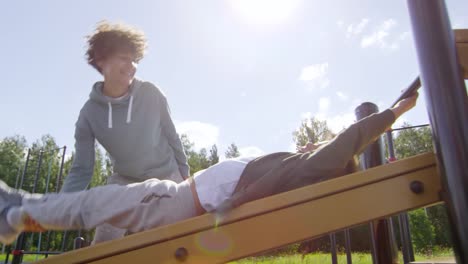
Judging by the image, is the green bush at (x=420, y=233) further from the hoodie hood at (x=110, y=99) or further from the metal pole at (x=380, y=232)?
the hoodie hood at (x=110, y=99)

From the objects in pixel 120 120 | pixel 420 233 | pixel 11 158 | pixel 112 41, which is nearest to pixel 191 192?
pixel 120 120

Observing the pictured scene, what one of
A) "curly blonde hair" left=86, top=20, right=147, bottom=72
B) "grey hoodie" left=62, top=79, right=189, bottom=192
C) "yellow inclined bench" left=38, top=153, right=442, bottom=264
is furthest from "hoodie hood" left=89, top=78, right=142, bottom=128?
"yellow inclined bench" left=38, top=153, right=442, bottom=264

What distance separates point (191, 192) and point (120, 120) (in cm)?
94

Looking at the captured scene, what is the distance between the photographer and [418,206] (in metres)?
1.00

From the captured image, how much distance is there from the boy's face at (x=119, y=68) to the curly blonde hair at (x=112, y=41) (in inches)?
1.4

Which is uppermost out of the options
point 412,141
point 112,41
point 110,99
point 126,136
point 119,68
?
point 412,141

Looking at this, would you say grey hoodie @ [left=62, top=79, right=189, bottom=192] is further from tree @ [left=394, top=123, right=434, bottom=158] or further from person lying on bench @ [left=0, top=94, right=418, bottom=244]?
tree @ [left=394, top=123, right=434, bottom=158]

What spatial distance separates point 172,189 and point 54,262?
0.43 metres

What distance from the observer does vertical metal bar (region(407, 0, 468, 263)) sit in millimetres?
828

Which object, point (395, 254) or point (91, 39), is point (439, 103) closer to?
point (395, 254)

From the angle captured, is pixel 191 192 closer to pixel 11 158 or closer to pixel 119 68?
pixel 119 68

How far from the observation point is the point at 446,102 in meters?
0.86

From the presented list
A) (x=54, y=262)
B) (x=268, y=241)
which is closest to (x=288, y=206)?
(x=268, y=241)

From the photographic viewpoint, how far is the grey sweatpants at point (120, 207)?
49.1 inches
